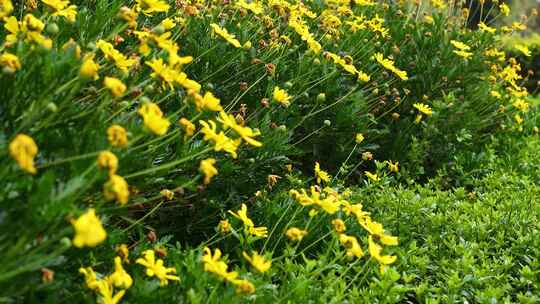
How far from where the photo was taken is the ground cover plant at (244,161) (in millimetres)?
1398

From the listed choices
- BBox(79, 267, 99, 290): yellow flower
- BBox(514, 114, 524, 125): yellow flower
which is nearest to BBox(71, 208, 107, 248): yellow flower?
BBox(79, 267, 99, 290): yellow flower

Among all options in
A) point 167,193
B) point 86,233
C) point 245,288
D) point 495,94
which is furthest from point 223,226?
point 495,94

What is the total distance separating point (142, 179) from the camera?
5.66 ft

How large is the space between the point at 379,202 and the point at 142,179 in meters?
1.33

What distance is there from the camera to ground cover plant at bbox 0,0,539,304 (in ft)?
4.59

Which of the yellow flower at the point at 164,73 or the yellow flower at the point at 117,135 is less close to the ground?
the yellow flower at the point at 117,135

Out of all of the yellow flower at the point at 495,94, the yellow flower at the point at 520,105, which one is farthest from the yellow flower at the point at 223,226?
the yellow flower at the point at 520,105

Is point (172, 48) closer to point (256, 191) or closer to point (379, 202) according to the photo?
point (256, 191)

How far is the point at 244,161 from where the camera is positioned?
2371mm

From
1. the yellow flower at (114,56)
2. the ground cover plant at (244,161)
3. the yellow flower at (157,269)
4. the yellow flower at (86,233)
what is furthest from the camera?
the yellow flower at (114,56)

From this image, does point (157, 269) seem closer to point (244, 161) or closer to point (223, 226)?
point (223, 226)

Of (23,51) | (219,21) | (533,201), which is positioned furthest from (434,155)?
(23,51)

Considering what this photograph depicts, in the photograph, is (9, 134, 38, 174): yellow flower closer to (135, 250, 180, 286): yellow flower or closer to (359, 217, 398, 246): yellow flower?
(135, 250, 180, 286): yellow flower

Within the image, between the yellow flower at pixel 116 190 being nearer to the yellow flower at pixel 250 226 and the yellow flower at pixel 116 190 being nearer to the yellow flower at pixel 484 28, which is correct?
the yellow flower at pixel 250 226
